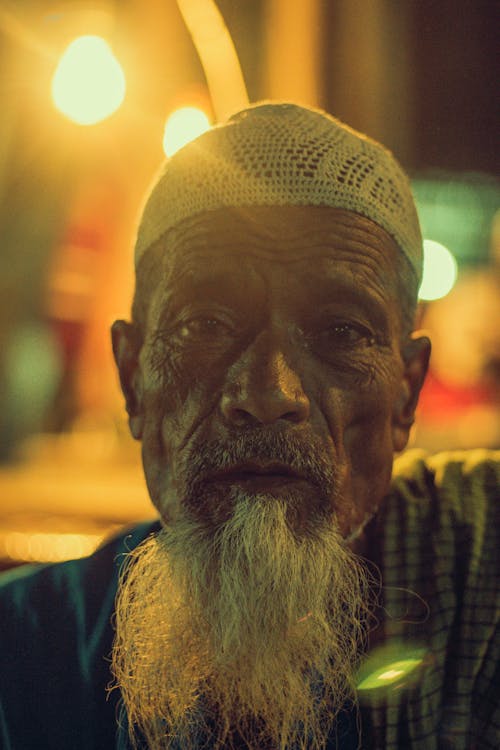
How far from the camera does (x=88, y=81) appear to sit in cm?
390

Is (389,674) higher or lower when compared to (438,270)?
lower

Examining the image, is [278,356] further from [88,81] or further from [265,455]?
[88,81]

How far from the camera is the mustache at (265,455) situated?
5.33ft

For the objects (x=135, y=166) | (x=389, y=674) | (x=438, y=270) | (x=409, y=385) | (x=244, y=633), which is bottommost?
(x=389, y=674)

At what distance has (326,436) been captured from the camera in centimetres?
172

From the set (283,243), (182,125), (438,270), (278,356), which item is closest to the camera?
(278,356)

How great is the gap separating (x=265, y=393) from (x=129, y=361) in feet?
2.20

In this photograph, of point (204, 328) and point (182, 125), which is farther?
point (182, 125)

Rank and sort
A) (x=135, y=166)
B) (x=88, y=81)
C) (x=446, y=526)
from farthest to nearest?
1. (x=135, y=166)
2. (x=88, y=81)
3. (x=446, y=526)

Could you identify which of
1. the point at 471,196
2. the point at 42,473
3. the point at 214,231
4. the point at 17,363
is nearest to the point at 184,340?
the point at 214,231

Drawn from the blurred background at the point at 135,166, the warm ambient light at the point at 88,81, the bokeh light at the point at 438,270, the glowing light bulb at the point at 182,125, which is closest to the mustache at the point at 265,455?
the blurred background at the point at 135,166

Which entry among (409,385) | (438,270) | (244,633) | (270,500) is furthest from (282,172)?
(438,270)

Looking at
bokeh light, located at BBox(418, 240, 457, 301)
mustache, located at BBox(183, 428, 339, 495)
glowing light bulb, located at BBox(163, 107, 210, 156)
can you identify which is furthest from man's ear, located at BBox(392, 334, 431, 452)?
bokeh light, located at BBox(418, 240, 457, 301)

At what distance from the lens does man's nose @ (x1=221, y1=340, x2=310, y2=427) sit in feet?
5.32
